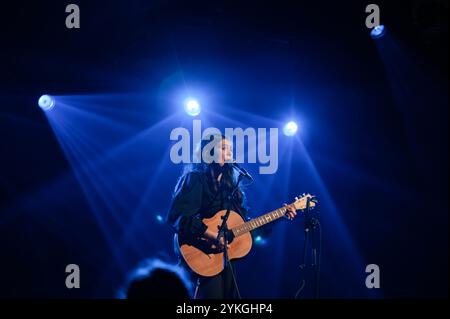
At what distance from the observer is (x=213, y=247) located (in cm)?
370

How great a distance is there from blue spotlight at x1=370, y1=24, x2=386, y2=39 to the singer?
2602 mm

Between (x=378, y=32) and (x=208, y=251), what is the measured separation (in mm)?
3535

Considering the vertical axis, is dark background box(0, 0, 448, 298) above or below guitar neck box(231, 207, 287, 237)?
above

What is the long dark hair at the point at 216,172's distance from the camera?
154 inches

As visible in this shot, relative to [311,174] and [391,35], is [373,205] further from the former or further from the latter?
[391,35]

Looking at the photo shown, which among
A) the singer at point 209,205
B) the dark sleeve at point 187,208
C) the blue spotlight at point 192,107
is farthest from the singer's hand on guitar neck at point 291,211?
the blue spotlight at point 192,107

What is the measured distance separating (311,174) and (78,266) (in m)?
3.19

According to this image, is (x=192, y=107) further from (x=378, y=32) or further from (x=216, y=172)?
(x=378, y=32)

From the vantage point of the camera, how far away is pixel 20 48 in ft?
15.7

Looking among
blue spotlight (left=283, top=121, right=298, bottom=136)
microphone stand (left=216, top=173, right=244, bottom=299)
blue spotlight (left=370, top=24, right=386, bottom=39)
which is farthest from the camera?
blue spotlight (left=283, top=121, right=298, bottom=136)

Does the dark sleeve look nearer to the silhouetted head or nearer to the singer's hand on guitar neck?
the singer's hand on guitar neck

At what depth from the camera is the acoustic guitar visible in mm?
3643

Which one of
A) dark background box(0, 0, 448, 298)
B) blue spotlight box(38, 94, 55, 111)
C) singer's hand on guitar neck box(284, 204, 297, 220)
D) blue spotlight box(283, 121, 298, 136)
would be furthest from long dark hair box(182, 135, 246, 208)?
blue spotlight box(38, 94, 55, 111)
